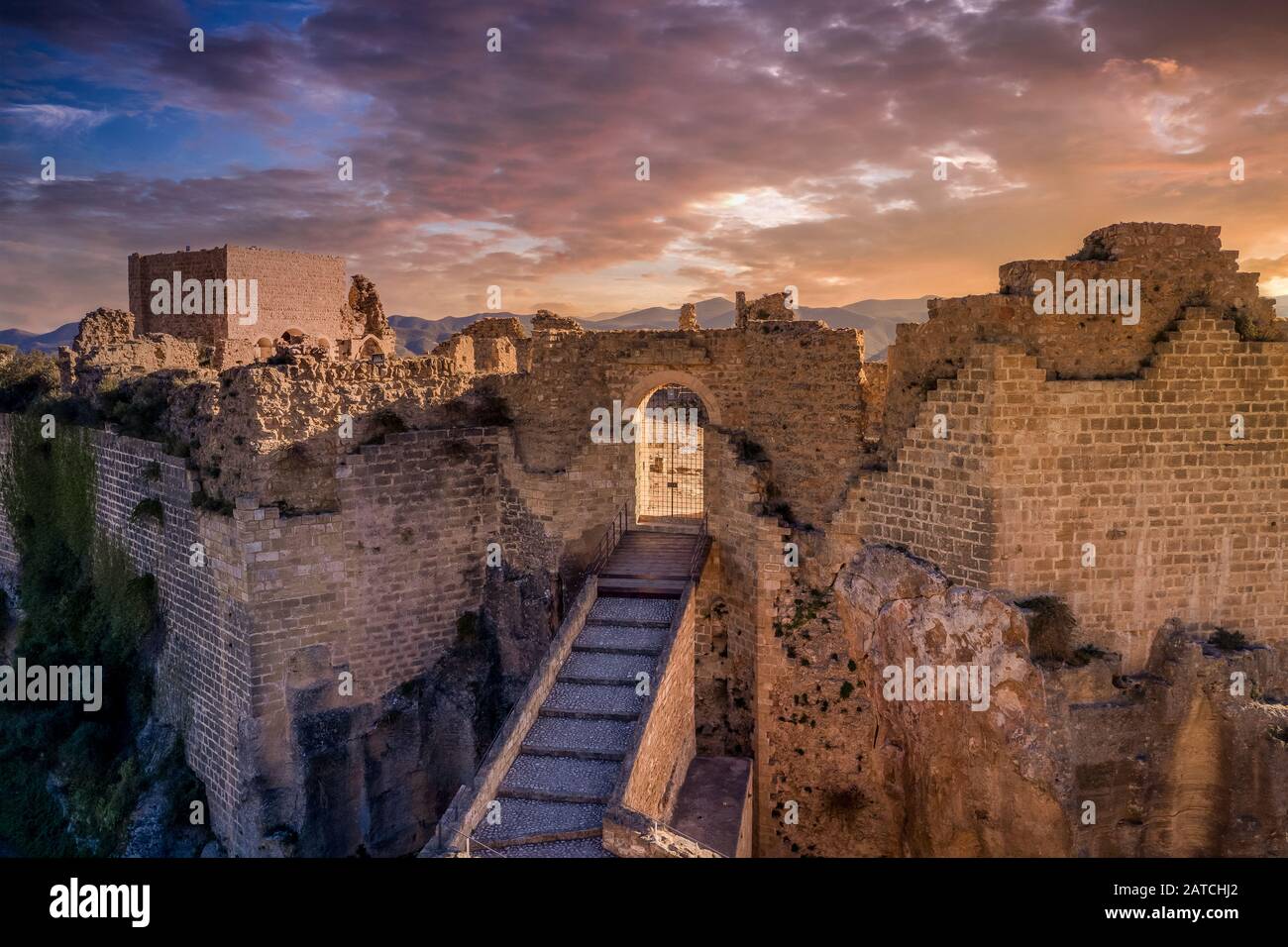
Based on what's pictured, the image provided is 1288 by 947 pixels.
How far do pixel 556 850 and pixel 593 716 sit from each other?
6.75 feet

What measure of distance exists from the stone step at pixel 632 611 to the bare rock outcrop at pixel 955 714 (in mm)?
2351

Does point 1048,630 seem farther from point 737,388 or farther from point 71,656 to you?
point 71,656

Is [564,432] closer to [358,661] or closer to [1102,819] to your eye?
[358,661]

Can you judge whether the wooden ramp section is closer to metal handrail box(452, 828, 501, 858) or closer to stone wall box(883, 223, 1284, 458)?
metal handrail box(452, 828, 501, 858)

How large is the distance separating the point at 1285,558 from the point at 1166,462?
68.8 inches

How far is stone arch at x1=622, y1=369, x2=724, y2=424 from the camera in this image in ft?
43.5

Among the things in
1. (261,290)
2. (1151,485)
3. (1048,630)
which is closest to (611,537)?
(1048,630)

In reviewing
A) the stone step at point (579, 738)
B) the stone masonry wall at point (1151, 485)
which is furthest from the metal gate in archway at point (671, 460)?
the stone masonry wall at point (1151, 485)

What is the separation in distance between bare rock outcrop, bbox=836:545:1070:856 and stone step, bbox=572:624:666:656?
2.39 m

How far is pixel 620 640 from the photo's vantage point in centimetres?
1233

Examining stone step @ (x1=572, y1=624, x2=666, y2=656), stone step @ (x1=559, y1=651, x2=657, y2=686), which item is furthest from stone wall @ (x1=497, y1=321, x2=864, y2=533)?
stone step @ (x1=559, y1=651, x2=657, y2=686)

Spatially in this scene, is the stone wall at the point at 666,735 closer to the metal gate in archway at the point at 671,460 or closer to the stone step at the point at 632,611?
the stone step at the point at 632,611

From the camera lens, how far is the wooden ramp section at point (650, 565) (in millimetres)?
12992
